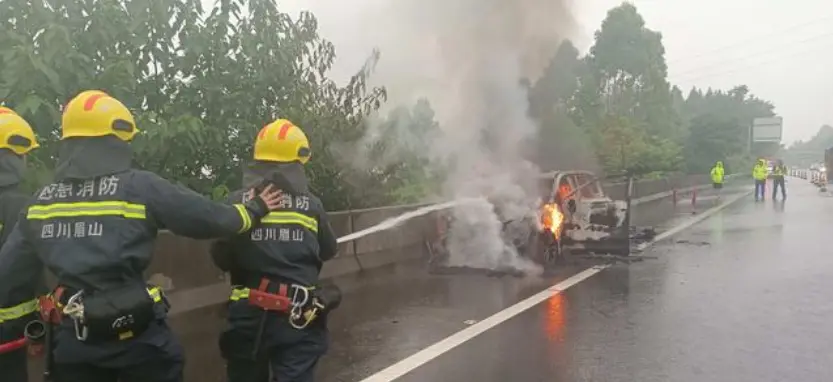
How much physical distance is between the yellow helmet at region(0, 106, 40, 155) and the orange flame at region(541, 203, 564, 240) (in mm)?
8572

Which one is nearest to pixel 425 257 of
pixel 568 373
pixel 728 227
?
pixel 568 373

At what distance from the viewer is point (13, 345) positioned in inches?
142

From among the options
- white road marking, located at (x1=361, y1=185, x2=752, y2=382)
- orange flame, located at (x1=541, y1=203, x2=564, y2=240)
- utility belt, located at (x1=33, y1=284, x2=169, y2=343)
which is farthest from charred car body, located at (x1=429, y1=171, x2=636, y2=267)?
utility belt, located at (x1=33, y1=284, x2=169, y2=343)

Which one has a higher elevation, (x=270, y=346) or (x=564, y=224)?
(x=270, y=346)

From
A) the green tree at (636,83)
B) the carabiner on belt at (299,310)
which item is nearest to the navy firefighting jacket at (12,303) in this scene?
the carabiner on belt at (299,310)

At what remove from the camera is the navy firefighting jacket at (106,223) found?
294 cm

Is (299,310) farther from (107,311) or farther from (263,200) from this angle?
(107,311)

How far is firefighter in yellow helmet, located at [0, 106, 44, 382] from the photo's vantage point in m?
3.56

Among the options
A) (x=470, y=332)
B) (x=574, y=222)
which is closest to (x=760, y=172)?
(x=574, y=222)

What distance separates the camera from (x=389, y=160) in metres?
12.2

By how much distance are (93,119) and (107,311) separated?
77cm

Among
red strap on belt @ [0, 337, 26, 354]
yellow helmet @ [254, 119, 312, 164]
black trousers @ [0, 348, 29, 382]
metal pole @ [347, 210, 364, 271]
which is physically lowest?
metal pole @ [347, 210, 364, 271]

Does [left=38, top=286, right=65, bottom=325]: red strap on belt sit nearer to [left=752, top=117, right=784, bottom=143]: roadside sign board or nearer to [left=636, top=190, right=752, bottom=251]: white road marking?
[left=636, top=190, right=752, bottom=251]: white road marking

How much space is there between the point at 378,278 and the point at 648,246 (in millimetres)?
6163
